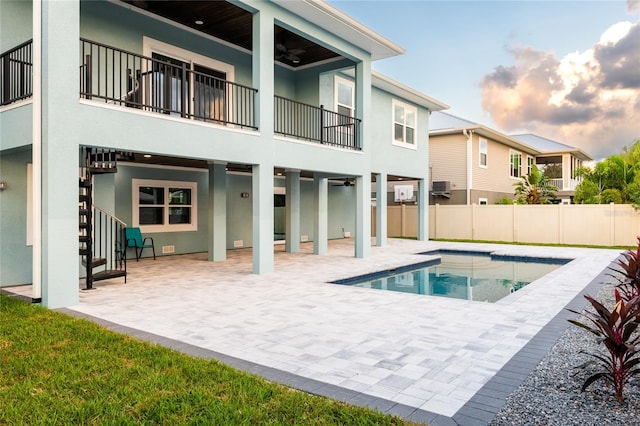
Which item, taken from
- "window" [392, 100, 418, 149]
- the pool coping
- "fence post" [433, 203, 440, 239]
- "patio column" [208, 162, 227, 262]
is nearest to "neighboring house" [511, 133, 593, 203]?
"fence post" [433, 203, 440, 239]

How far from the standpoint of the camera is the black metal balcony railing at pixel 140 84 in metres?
7.93

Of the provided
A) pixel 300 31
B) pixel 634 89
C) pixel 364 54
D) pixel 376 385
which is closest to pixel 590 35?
pixel 634 89

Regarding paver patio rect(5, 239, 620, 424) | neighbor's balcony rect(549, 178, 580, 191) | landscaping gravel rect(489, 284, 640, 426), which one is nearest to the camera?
landscaping gravel rect(489, 284, 640, 426)

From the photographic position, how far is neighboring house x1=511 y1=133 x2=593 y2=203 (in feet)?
109

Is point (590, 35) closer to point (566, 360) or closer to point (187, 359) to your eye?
point (566, 360)

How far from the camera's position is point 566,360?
4.36m

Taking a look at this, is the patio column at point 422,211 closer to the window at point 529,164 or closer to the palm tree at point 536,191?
the palm tree at point 536,191

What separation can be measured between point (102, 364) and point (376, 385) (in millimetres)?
2637

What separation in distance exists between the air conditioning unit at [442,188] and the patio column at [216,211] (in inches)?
570

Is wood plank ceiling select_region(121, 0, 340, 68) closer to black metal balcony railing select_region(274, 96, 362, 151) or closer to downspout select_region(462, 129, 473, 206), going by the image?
black metal balcony railing select_region(274, 96, 362, 151)

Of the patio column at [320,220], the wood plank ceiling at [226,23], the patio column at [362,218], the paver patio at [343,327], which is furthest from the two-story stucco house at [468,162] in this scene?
the paver patio at [343,327]

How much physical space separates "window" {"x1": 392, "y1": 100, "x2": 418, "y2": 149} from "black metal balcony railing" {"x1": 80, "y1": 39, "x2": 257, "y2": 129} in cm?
765

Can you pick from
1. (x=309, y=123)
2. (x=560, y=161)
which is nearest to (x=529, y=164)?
(x=560, y=161)

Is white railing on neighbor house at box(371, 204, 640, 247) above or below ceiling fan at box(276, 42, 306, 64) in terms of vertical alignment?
below
